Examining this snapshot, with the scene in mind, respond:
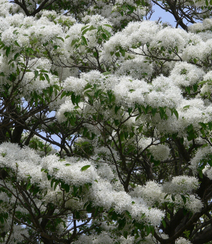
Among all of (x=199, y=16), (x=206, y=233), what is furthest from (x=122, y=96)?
(x=199, y=16)

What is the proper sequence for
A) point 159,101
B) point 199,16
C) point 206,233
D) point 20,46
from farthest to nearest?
point 199,16, point 206,233, point 20,46, point 159,101

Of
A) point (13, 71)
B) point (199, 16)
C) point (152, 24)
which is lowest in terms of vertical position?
point (13, 71)

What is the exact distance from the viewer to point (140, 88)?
502cm

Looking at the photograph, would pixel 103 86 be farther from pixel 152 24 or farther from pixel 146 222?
pixel 152 24

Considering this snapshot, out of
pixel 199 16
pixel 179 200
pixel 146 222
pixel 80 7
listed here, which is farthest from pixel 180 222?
pixel 80 7

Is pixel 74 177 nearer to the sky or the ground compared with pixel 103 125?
nearer to the ground

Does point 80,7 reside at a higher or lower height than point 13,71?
higher

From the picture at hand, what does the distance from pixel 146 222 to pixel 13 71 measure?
114 inches

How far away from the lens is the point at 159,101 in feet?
15.9

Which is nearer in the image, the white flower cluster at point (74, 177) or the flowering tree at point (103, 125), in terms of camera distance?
the white flower cluster at point (74, 177)

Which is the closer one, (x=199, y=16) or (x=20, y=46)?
(x=20, y=46)

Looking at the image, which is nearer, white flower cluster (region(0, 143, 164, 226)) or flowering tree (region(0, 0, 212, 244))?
white flower cluster (region(0, 143, 164, 226))

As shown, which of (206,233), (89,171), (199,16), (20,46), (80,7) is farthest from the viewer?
(80,7)

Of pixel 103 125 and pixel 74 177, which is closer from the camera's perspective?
pixel 74 177
